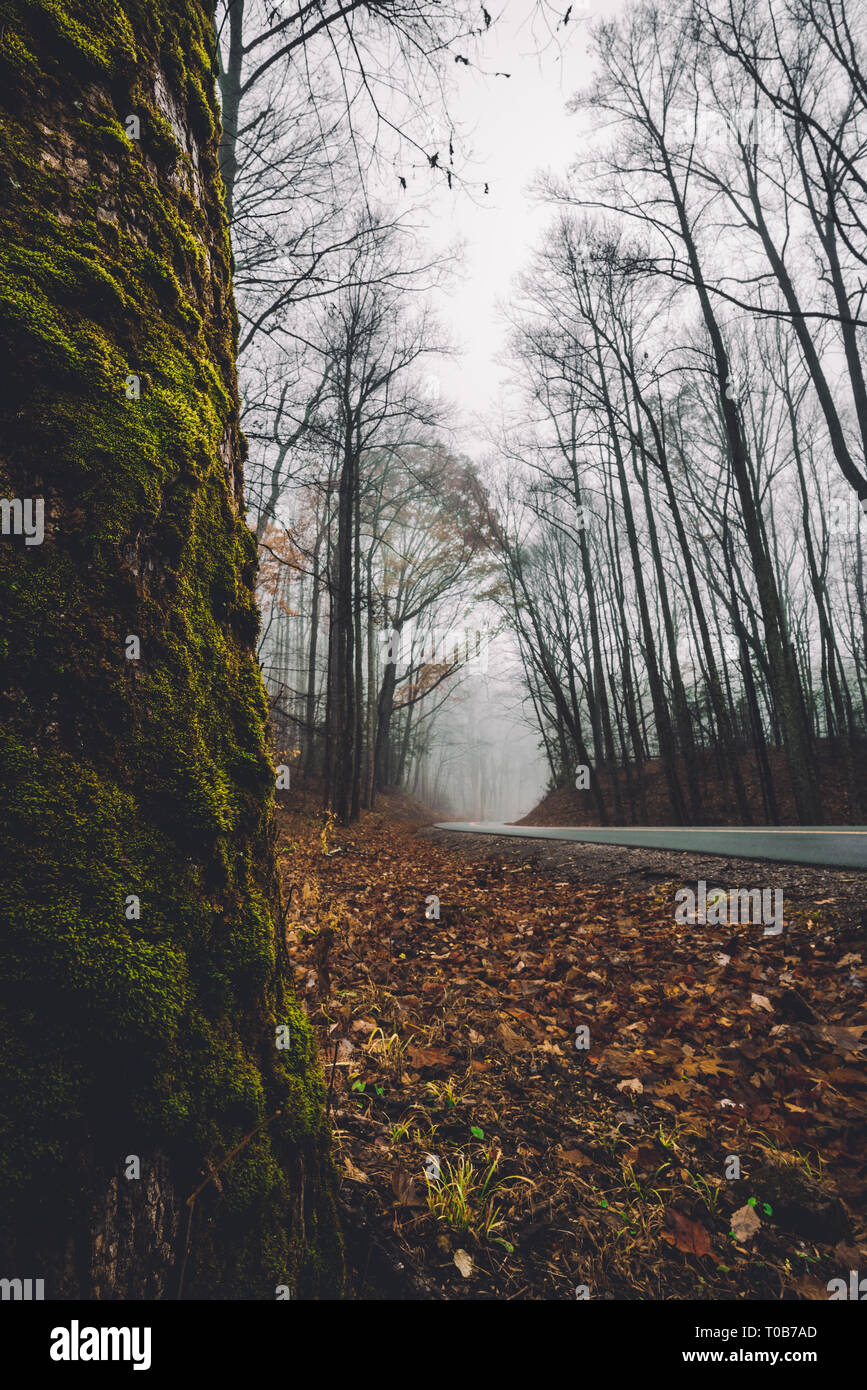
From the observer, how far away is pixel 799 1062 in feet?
8.75

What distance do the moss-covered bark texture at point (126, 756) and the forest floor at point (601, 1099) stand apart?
0.53 metres

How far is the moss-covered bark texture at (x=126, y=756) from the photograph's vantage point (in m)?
1.01

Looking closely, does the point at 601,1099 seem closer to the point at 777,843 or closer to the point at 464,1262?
the point at 464,1262

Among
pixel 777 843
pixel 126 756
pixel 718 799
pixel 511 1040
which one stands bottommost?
pixel 511 1040

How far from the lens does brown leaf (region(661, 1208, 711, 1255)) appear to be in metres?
1.79

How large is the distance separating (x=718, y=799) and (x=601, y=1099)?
1766 centimetres

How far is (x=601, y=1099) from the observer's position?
8.14 feet

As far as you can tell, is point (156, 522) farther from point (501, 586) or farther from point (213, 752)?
point (501, 586)

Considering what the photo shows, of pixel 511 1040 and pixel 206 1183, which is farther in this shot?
pixel 511 1040

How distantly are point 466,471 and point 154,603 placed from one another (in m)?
19.4

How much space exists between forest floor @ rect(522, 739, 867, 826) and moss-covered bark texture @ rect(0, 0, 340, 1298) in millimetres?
14797

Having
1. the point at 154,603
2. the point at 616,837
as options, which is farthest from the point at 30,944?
the point at 616,837

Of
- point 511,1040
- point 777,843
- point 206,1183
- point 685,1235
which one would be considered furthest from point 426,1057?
point 777,843

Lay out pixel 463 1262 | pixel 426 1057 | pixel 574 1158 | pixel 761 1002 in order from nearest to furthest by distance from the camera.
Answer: pixel 463 1262
pixel 574 1158
pixel 426 1057
pixel 761 1002
